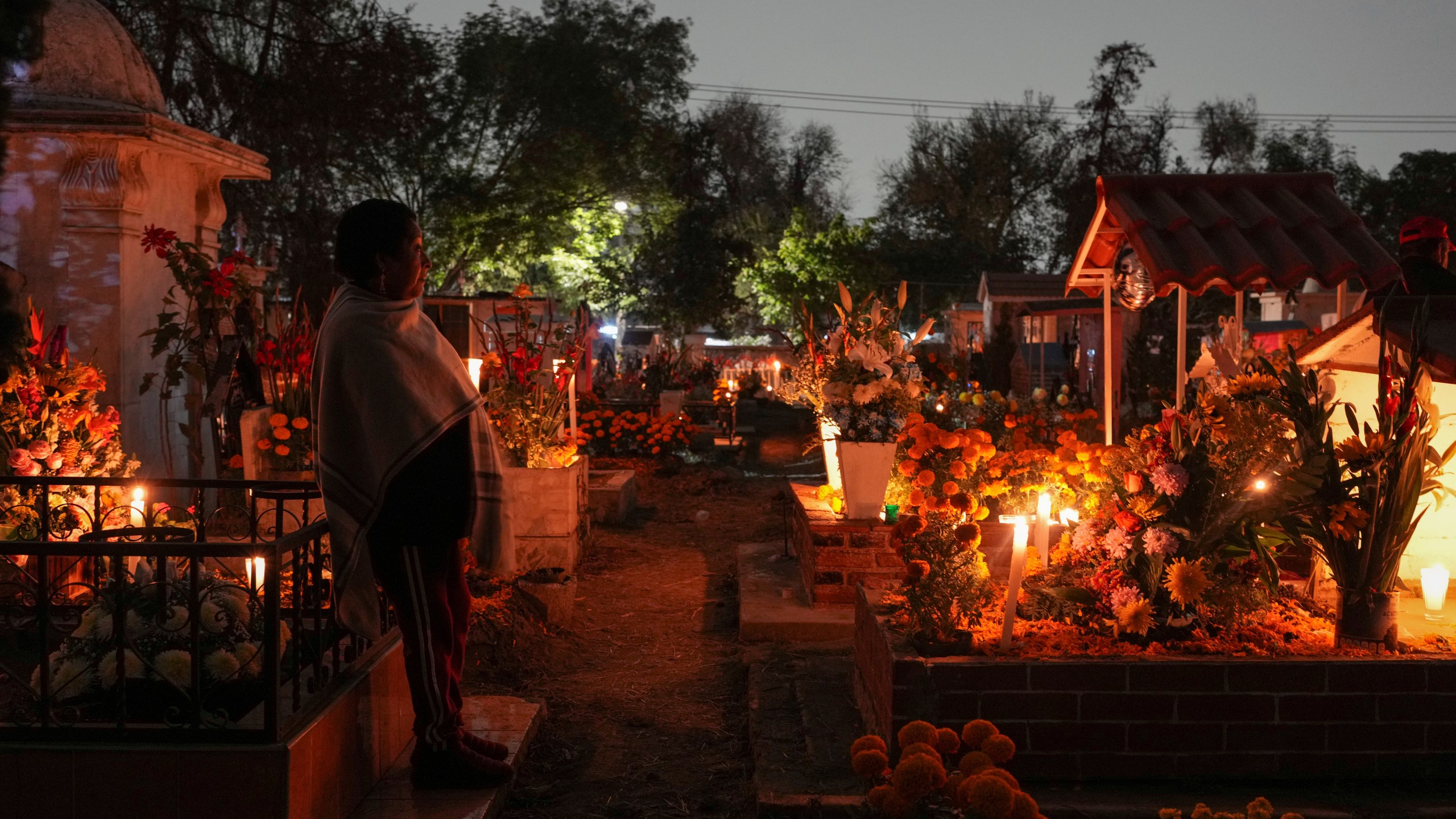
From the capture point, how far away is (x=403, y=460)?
10.9 feet

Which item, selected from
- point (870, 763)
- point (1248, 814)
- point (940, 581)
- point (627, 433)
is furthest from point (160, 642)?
point (627, 433)

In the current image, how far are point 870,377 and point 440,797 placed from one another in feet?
11.8

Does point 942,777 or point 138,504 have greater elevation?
point 138,504

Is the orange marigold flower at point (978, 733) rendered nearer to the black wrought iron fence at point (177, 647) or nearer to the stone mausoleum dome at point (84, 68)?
the black wrought iron fence at point (177, 647)

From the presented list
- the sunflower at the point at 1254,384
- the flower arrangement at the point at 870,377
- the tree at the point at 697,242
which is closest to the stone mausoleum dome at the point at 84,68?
the flower arrangement at the point at 870,377

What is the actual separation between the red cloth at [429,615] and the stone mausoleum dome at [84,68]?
225 inches

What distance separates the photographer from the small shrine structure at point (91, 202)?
736cm

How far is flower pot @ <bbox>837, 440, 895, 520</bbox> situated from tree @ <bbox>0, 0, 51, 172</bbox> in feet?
15.7

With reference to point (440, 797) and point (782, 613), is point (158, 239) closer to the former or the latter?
point (782, 613)

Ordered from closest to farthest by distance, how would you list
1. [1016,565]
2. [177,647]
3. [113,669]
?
[113,669] → [177,647] → [1016,565]

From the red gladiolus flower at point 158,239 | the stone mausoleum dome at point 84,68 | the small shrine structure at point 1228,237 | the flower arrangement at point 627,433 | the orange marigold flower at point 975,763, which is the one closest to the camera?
the orange marigold flower at point 975,763

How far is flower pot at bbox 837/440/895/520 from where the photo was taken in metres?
6.39

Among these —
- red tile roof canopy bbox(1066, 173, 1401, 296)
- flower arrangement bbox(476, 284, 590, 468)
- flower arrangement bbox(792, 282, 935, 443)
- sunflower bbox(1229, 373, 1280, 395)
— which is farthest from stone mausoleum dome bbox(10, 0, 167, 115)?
sunflower bbox(1229, 373, 1280, 395)

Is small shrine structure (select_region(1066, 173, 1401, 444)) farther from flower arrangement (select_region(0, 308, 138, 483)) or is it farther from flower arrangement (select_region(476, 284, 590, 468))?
flower arrangement (select_region(0, 308, 138, 483))
